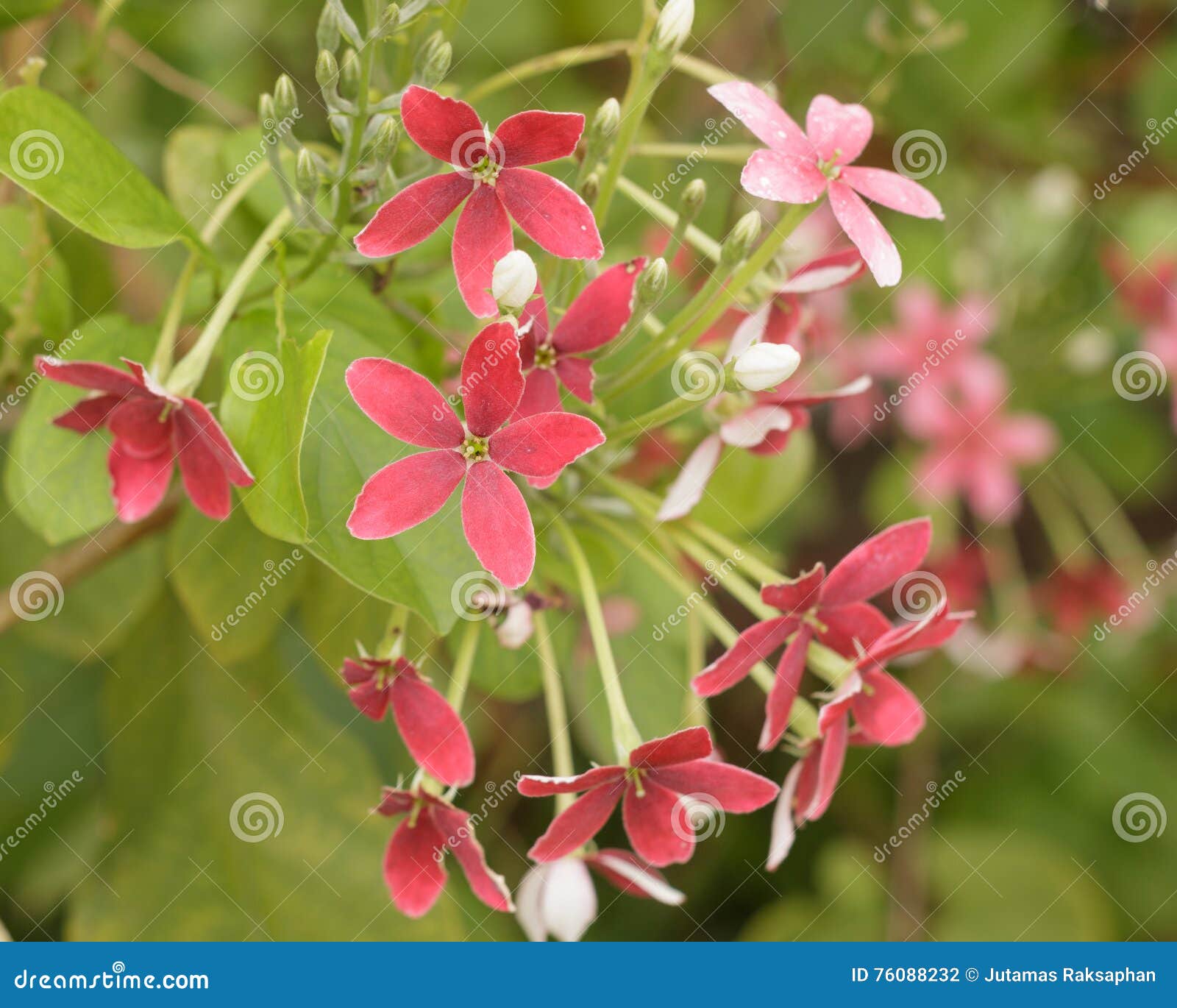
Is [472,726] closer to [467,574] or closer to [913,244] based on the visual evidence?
[467,574]

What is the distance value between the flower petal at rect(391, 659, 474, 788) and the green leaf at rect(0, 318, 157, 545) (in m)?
0.28

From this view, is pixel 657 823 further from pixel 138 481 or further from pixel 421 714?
pixel 138 481

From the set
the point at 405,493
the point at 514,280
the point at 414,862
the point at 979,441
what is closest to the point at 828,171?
the point at 514,280

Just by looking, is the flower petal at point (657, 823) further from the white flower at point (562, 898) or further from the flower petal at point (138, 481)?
the flower petal at point (138, 481)

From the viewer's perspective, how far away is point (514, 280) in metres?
0.63

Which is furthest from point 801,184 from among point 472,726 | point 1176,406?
point 1176,406

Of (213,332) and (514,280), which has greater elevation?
(514,280)

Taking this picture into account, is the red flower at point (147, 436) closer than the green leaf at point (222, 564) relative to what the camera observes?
Yes

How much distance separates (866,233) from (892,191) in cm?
6

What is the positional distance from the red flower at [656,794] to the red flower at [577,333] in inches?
9.4

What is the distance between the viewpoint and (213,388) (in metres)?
0.97

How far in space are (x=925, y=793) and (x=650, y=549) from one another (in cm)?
106

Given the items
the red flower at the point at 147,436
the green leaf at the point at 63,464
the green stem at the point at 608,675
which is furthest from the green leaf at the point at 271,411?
the green stem at the point at 608,675

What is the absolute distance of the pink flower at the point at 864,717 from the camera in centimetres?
74
